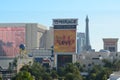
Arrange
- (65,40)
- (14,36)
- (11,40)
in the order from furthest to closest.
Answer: (11,40) → (14,36) → (65,40)

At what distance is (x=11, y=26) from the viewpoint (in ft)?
393

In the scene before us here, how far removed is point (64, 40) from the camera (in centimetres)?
9750

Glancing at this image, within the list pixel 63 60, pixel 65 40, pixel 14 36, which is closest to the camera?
pixel 65 40

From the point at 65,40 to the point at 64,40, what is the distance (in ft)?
0.66

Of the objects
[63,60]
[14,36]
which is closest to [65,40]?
[63,60]

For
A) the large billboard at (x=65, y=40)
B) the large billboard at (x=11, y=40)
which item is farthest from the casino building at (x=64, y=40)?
the large billboard at (x=11, y=40)

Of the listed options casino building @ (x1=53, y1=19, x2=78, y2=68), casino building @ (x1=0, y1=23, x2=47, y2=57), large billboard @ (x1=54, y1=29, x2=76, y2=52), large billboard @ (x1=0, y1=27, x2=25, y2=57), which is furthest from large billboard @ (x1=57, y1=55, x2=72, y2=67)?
large billboard @ (x1=0, y1=27, x2=25, y2=57)

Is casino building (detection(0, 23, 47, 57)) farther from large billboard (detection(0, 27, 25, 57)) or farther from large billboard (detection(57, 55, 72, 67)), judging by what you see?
large billboard (detection(57, 55, 72, 67))

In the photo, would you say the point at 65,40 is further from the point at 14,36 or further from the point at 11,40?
the point at 11,40

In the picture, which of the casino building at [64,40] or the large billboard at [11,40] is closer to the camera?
the casino building at [64,40]

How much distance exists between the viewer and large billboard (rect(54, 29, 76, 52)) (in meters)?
97.2

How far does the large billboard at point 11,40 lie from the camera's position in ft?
389

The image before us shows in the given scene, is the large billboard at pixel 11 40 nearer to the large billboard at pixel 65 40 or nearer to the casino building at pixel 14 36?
the casino building at pixel 14 36

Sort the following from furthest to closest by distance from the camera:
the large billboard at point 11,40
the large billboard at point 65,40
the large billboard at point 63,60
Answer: the large billboard at point 11,40
the large billboard at point 63,60
the large billboard at point 65,40
